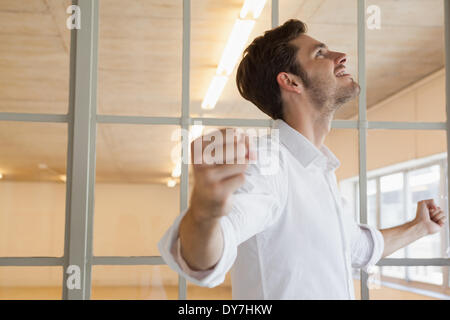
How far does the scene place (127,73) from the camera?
5.70 feet

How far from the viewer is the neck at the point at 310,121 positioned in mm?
1409

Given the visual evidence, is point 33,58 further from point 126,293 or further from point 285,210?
point 285,210

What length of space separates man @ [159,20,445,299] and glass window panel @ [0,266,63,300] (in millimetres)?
697

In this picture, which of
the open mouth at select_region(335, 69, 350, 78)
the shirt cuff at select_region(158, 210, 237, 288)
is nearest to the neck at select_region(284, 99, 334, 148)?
the open mouth at select_region(335, 69, 350, 78)

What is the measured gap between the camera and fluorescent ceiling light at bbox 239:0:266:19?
1792 mm

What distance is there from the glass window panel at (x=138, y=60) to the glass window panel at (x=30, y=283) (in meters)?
0.56

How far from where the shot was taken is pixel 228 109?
1778mm

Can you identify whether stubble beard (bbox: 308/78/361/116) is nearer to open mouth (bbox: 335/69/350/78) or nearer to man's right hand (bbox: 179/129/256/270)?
open mouth (bbox: 335/69/350/78)

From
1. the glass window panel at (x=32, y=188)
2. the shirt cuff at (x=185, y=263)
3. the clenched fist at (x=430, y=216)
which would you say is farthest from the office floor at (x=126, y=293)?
the shirt cuff at (x=185, y=263)

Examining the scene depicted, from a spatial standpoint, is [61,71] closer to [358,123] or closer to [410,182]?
[358,123]

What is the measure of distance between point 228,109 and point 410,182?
715 millimetres

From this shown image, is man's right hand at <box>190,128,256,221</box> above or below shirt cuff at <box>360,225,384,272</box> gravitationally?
above

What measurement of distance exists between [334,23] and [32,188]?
121cm

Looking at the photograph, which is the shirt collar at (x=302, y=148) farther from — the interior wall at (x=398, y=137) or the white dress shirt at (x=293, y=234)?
the interior wall at (x=398, y=137)
